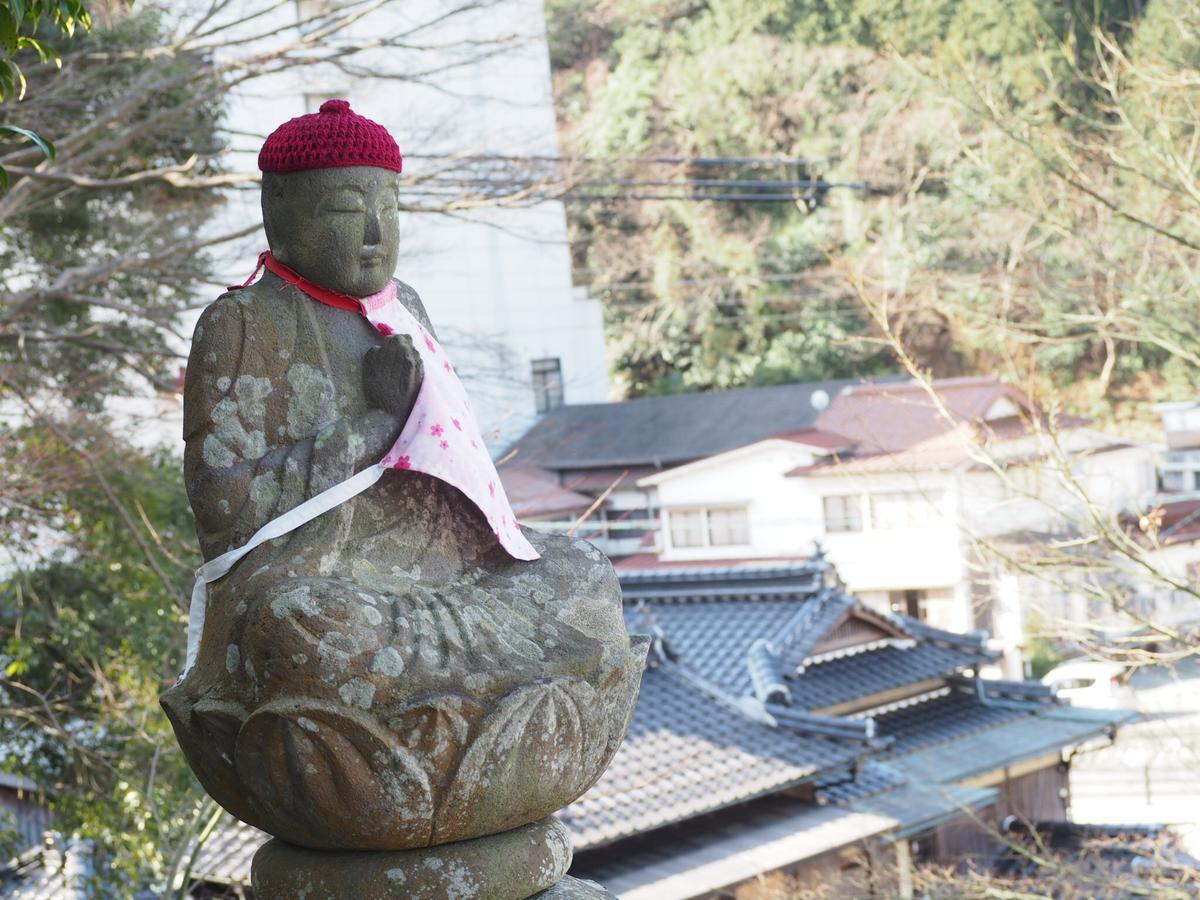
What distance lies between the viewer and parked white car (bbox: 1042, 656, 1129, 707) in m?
21.8

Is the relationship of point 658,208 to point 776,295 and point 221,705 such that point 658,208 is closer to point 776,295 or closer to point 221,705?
point 776,295

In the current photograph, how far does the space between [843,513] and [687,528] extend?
3.12 meters

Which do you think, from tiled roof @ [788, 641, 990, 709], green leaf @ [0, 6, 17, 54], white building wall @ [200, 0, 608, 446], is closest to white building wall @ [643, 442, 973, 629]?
white building wall @ [200, 0, 608, 446]

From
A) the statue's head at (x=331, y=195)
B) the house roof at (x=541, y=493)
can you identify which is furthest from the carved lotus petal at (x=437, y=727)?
the house roof at (x=541, y=493)

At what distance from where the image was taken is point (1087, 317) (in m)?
7.22

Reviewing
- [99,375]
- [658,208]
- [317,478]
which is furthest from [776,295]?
[317,478]

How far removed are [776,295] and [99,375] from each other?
21.3 meters

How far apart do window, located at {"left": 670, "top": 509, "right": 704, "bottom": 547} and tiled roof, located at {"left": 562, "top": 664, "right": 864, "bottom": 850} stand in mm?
13286

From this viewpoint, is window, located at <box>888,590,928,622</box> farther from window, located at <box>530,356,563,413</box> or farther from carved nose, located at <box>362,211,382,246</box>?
carved nose, located at <box>362,211,382,246</box>

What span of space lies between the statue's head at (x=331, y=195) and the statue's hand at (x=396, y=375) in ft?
0.50

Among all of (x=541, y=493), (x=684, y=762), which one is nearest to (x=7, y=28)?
(x=684, y=762)

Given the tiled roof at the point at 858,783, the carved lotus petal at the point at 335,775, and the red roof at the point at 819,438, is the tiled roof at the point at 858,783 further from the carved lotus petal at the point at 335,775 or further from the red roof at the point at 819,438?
the red roof at the point at 819,438

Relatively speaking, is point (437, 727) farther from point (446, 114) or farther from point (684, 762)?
point (684, 762)

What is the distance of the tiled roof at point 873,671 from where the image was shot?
13164 mm
